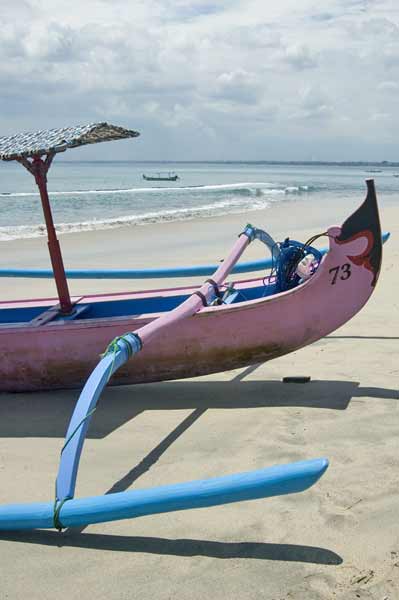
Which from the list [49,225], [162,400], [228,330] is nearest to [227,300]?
[228,330]

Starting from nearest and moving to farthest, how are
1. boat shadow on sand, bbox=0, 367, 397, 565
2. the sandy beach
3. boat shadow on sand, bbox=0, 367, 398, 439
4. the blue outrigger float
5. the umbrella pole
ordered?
1. the sandy beach
2. the blue outrigger float
3. boat shadow on sand, bbox=0, 367, 397, 565
4. boat shadow on sand, bbox=0, 367, 398, 439
5. the umbrella pole

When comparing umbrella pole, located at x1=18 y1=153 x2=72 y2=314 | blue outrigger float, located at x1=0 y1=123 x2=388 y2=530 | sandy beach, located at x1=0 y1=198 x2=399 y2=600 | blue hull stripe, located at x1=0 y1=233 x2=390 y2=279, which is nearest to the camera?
sandy beach, located at x1=0 y1=198 x2=399 y2=600

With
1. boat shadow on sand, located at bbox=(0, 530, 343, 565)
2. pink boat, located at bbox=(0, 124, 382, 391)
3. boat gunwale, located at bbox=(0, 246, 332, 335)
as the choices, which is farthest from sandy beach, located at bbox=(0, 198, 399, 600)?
boat gunwale, located at bbox=(0, 246, 332, 335)

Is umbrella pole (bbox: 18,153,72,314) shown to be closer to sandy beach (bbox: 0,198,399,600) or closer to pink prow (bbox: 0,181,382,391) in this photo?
pink prow (bbox: 0,181,382,391)

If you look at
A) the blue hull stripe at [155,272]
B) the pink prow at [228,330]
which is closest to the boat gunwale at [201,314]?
the pink prow at [228,330]

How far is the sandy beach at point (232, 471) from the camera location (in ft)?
7.51

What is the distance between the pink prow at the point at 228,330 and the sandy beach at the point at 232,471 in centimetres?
22

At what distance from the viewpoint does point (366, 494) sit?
276 centimetres

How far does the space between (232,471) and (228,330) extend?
1017 mm

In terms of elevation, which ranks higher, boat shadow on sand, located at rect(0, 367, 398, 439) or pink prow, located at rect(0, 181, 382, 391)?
pink prow, located at rect(0, 181, 382, 391)

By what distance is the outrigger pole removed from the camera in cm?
382

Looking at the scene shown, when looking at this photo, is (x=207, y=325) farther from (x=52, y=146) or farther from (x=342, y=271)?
(x=52, y=146)

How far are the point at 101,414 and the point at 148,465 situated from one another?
2.58 feet

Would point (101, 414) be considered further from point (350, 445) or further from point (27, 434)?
point (350, 445)
